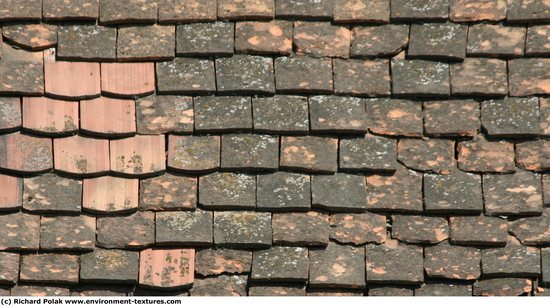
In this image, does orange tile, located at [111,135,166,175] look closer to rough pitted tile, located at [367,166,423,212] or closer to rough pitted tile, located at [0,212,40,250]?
rough pitted tile, located at [0,212,40,250]

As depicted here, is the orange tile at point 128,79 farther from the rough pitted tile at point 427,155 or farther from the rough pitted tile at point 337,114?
the rough pitted tile at point 427,155

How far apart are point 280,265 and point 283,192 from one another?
1.11 ft

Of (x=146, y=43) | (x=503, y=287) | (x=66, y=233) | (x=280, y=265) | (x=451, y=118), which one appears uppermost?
(x=146, y=43)

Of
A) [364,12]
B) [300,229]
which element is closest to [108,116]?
[300,229]

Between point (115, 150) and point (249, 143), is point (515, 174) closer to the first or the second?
point (249, 143)

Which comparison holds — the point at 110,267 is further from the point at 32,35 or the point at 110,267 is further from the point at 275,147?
the point at 32,35

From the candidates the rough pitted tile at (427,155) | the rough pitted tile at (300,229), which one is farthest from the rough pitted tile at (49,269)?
the rough pitted tile at (427,155)

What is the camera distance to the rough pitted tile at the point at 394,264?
4582 millimetres

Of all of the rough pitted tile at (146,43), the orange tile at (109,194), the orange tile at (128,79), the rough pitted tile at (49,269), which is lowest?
the rough pitted tile at (49,269)

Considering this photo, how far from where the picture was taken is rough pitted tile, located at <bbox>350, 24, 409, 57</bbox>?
15.6 ft

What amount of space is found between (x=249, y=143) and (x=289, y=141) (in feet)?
0.62

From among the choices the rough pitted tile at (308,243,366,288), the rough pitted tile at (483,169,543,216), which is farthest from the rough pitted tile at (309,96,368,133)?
the rough pitted tile at (483,169,543,216)

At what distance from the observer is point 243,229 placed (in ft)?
15.1

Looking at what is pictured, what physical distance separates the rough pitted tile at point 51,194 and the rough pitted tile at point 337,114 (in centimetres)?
116
